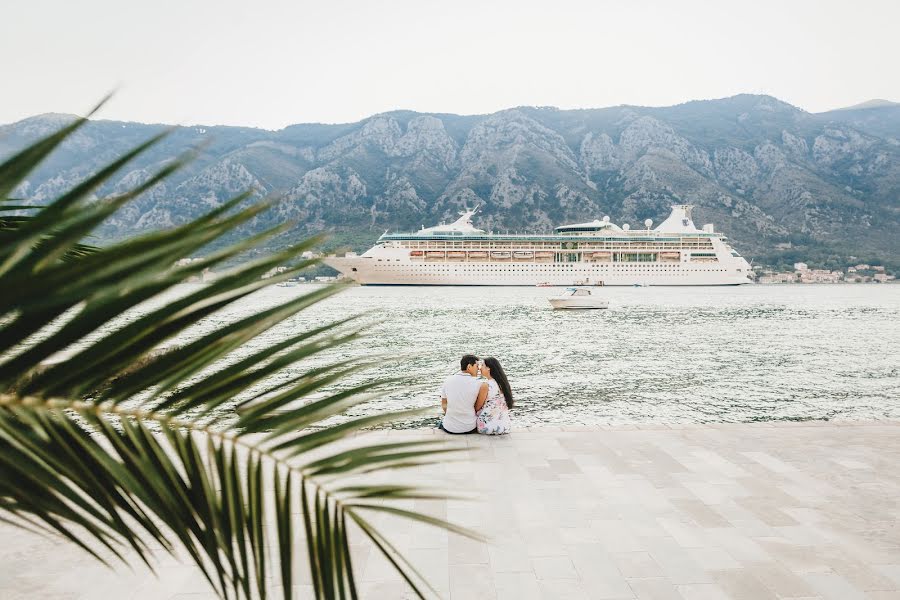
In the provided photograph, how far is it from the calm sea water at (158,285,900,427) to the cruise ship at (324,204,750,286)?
95.5 feet

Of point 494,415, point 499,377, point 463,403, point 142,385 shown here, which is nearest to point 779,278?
point 499,377

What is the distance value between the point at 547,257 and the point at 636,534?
191 ft

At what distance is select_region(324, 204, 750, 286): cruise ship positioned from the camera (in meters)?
59.9

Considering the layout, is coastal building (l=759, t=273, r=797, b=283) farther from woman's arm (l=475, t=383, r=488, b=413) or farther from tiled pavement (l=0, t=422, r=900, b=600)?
woman's arm (l=475, t=383, r=488, b=413)

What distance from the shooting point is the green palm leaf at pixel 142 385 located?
0.52 meters

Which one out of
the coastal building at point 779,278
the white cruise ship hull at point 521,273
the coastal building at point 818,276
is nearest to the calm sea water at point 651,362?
the white cruise ship hull at point 521,273

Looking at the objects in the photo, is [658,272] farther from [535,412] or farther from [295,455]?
[295,455]

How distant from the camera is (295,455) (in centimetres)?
65

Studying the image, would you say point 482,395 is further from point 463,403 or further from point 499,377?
point 499,377

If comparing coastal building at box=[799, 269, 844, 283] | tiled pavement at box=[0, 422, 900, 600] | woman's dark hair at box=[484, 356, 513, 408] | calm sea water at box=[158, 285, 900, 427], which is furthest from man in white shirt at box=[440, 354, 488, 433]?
coastal building at box=[799, 269, 844, 283]

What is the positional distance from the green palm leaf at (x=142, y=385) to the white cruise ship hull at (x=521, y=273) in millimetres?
58743

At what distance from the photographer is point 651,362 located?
578 inches

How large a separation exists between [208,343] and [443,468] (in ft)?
12.8

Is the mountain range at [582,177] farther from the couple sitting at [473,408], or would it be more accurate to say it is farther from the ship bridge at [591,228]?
the couple sitting at [473,408]
